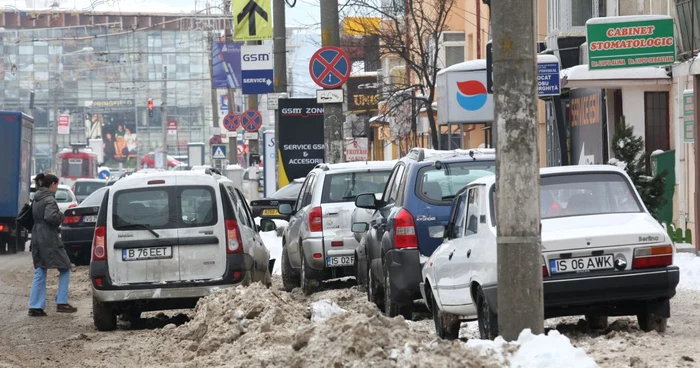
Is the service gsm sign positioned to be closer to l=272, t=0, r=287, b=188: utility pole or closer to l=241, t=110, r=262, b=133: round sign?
l=272, t=0, r=287, b=188: utility pole

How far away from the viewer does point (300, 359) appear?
8.36m

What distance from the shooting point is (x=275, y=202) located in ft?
79.0

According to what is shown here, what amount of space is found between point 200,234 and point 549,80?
5.96 meters

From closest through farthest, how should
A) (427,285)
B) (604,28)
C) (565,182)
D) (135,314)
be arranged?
(565,182) → (427,285) → (135,314) → (604,28)

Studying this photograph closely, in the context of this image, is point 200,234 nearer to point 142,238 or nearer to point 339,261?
point 142,238

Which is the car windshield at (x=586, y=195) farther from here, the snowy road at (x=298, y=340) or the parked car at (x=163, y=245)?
the parked car at (x=163, y=245)

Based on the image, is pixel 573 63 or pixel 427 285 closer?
pixel 427 285

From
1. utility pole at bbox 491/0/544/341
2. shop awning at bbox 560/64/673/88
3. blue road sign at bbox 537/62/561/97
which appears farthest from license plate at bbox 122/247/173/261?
shop awning at bbox 560/64/673/88

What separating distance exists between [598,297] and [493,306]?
32.3 inches

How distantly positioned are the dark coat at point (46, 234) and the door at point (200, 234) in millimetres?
2582

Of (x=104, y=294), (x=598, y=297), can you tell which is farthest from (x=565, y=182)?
(x=104, y=294)

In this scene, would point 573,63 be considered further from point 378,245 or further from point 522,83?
point 522,83

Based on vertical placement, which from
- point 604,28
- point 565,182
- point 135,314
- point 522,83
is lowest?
point 135,314

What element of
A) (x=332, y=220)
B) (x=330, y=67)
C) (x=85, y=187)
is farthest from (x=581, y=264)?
(x=85, y=187)
